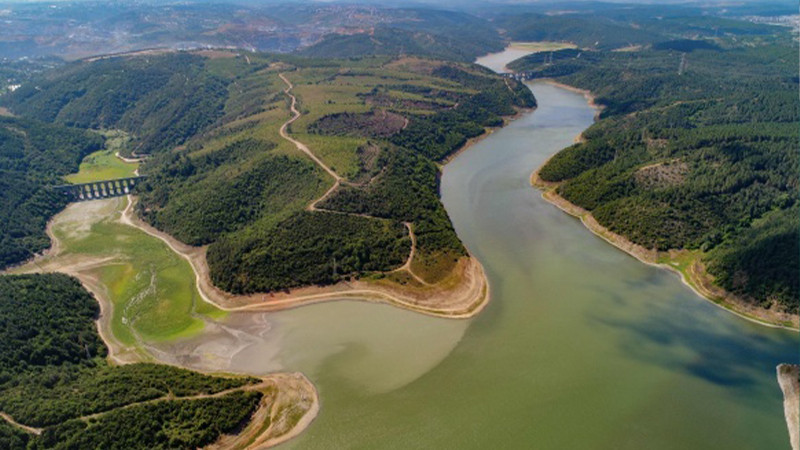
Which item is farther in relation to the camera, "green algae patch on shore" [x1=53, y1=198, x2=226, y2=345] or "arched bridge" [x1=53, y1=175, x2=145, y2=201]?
"arched bridge" [x1=53, y1=175, x2=145, y2=201]

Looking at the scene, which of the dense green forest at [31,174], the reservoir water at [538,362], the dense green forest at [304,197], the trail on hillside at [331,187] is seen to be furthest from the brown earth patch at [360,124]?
the dense green forest at [31,174]

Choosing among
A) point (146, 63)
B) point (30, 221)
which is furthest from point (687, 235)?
point (146, 63)

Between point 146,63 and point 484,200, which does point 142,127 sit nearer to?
point 146,63

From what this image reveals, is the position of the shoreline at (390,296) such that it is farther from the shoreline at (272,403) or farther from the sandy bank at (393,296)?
the shoreline at (272,403)

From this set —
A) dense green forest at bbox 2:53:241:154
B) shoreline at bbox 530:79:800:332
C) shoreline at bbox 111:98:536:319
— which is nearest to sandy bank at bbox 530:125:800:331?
shoreline at bbox 530:79:800:332

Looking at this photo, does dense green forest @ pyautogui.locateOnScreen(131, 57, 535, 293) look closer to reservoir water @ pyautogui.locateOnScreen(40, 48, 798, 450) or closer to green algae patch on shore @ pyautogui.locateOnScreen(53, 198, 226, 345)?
green algae patch on shore @ pyautogui.locateOnScreen(53, 198, 226, 345)

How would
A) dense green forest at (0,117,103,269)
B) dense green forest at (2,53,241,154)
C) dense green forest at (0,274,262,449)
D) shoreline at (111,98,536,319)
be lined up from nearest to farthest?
dense green forest at (0,274,262,449) < shoreline at (111,98,536,319) < dense green forest at (0,117,103,269) < dense green forest at (2,53,241,154)
